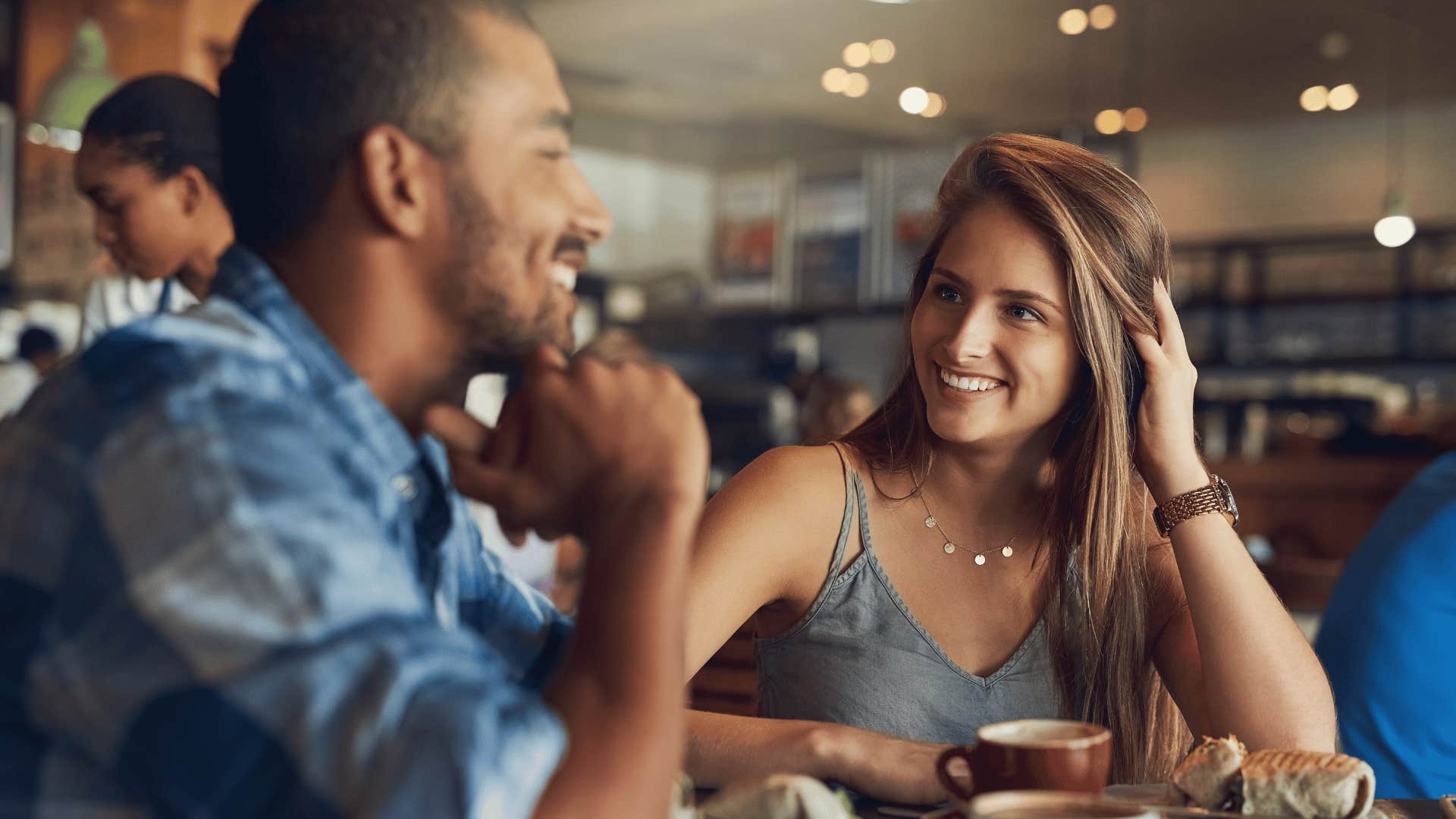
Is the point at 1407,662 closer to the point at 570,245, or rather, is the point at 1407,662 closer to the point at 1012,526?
the point at 1012,526

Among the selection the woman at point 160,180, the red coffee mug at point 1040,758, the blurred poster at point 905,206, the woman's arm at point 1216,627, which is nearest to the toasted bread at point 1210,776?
the red coffee mug at point 1040,758

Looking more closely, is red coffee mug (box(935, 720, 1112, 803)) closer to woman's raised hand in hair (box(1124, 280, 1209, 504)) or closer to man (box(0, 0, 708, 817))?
man (box(0, 0, 708, 817))

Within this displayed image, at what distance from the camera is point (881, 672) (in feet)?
5.37

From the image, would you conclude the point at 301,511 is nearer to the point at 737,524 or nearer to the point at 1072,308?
the point at 737,524

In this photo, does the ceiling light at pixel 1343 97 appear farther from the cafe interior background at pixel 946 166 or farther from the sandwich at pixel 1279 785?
the sandwich at pixel 1279 785

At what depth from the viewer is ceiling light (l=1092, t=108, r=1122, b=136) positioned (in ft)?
26.6

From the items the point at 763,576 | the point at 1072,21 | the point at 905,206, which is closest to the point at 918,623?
the point at 763,576

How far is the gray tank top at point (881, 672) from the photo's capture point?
1612mm

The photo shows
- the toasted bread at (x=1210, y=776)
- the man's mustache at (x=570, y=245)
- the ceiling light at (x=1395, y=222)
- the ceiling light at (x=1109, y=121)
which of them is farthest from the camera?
the ceiling light at (x=1109, y=121)

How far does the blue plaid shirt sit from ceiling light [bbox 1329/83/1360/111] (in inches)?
340

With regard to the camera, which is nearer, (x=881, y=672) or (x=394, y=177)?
(x=394, y=177)

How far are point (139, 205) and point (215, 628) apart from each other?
2.08 meters

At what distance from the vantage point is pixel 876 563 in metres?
1.69

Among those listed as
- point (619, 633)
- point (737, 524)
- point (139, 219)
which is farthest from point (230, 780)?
point (139, 219)
